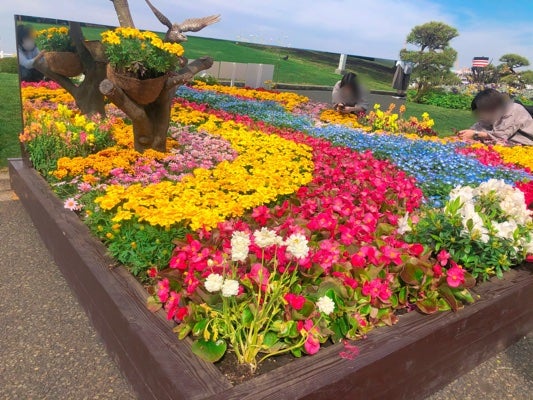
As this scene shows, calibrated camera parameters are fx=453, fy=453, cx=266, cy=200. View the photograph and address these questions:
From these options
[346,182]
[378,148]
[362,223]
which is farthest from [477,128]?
[362,223]

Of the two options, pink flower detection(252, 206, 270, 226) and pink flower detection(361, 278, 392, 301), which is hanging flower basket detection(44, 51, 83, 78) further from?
pink flower detection(361, 278, 392, 301)

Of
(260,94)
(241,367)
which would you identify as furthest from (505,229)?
(260,94)

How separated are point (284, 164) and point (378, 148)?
159 cm

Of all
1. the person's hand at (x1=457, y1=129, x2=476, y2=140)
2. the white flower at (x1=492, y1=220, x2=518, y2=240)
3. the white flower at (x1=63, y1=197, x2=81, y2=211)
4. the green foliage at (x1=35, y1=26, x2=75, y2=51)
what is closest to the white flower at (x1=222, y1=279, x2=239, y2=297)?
the white flower at (x1=492, y1=220, x2=518, y2=240)

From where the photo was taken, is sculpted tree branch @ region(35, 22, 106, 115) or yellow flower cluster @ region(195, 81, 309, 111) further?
yellow flower cluster @ region(195, 81, 309, 111)

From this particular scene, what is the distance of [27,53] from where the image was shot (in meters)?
4.54

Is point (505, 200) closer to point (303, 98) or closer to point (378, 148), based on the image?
point (378, 148)

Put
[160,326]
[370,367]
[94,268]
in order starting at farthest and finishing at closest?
[94,268]
[160,326]
[370,367]

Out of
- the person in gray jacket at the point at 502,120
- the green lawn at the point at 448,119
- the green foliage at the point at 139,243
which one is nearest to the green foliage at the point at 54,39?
the green foliage at the point at 139,243

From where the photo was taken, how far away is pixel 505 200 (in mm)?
2801

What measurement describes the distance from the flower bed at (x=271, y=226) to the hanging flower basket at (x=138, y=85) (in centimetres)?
55

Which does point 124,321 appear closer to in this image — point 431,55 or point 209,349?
point 209,349

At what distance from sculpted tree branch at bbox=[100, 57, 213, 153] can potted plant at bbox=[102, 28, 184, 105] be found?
4.7 inches

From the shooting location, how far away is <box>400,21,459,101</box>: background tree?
74.8 ft
